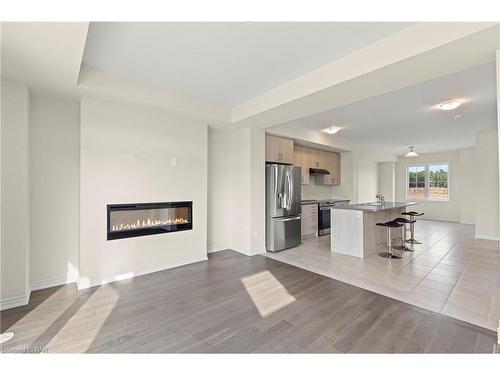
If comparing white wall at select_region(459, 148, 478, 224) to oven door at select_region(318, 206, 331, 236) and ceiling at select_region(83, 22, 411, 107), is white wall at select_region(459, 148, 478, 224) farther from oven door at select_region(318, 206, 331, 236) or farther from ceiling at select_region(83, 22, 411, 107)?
ceiling at select_region(83, 22, 411, 107)

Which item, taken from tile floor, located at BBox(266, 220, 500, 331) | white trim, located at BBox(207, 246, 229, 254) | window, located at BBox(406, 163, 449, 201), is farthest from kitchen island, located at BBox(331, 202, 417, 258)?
window, located at BBox(406, 163, 449, 201)

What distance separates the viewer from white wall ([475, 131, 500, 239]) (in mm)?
5551

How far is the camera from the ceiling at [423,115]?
312 cm

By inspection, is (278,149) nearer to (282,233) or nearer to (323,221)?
(282,233)

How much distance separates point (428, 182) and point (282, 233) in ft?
25.9

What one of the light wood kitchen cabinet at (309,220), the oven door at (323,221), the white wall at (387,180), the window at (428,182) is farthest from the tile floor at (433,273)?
the white wall at (387,180)

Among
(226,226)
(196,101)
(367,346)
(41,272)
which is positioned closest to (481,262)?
(367,346)

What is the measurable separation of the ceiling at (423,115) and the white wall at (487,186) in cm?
38

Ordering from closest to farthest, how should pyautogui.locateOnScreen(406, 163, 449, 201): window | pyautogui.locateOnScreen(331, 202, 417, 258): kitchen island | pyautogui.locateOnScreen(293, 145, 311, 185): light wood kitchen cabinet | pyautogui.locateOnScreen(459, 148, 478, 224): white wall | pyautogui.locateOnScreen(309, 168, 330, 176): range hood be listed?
pyautogui.locateOnScreen(331, 202, 417, 258): kitchen island, pyautogui.locateOnScreen(293, 145, 311, 185): light wood kitchen cabinet, pyautogui.locateOnScreen(309, 168, 330, 176): range hood, pyautogui.locateOnScreen(459, 148, 478, 224): white wall, pyautogui.locateOnScreen(406, 163, 449, 201): window

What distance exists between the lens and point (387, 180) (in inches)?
384

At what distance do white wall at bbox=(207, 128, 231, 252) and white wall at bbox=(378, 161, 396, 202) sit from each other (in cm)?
796
